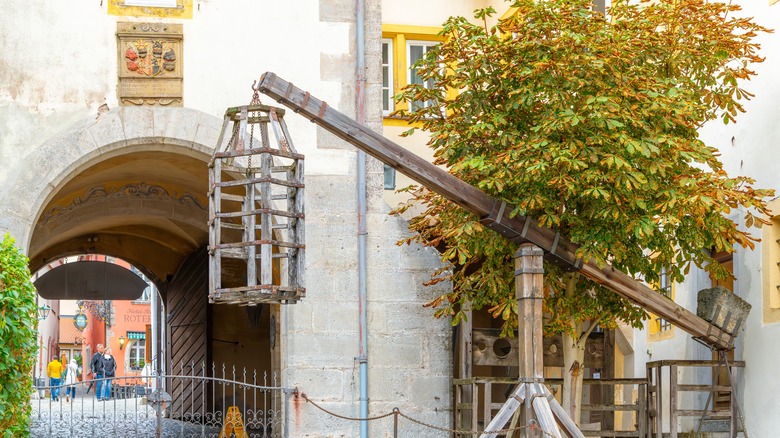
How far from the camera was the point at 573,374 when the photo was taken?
47.3 ft

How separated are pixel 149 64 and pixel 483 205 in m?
3.97

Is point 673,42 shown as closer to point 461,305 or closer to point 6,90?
point 461,305

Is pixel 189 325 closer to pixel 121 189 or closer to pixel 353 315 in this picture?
pixel 121 189

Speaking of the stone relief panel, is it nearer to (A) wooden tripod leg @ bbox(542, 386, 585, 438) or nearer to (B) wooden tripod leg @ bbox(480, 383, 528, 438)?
(B) wooden tripod leg @ bbox(480, 383, 528, 438)

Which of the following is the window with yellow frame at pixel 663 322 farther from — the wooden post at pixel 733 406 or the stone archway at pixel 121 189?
the stone archway at pixel 121 189

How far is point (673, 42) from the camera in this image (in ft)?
44.7

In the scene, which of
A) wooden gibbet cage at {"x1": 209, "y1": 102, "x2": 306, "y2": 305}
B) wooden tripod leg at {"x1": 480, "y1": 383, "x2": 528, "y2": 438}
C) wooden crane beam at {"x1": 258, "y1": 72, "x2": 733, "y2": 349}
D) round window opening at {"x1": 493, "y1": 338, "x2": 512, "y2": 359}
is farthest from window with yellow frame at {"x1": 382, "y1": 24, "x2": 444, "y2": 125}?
wooden tripod leg at {"x1": 480, "y1": 383, "x2": 528, "y2": 438}

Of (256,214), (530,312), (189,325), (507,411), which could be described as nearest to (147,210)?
(189,325)

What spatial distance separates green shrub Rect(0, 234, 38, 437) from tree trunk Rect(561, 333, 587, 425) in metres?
5.20

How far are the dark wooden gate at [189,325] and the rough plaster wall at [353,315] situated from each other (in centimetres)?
675

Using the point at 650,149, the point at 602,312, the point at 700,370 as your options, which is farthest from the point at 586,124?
the point at 700,370

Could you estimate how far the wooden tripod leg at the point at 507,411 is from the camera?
12484mm

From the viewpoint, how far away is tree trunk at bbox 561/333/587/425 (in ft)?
47.1

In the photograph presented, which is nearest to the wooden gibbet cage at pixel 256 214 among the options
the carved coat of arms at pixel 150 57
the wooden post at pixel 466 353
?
the carved coat of arms at pixel 150 57
